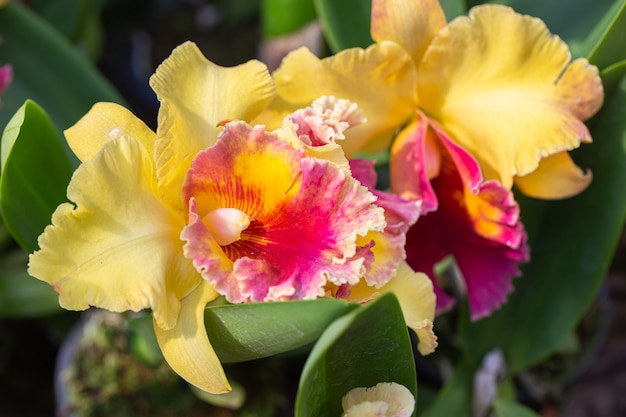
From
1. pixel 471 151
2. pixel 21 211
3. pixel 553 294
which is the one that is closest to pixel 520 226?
pixel 471 151

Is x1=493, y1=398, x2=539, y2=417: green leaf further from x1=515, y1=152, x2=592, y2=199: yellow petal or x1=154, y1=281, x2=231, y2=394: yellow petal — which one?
x1=154, y1=281, x2=231, y2=394: yellow petal

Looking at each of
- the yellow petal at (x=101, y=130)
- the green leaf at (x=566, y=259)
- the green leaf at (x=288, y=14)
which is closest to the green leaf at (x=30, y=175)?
the yellow petal at (x=101, y=130)

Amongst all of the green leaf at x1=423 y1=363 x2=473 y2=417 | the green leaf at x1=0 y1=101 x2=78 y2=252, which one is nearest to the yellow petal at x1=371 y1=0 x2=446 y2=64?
the green leaf at x1=0 y1=101 x2=78 y2=252

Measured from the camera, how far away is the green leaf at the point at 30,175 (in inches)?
23.8

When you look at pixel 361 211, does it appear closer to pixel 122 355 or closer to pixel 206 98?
pixel 206 98

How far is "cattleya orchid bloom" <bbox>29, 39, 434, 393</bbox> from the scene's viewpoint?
0.50 meters

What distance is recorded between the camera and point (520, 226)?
0.69 m

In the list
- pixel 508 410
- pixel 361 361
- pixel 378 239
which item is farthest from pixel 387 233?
pixel 508 410

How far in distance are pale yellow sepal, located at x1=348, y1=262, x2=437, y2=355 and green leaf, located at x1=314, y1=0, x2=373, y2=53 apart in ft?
1.12

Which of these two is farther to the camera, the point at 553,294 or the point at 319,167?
the point at 553,294

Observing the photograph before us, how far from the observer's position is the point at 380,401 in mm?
523

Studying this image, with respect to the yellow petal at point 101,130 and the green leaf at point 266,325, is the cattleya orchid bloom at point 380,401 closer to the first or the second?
the green leaf at point 266,325

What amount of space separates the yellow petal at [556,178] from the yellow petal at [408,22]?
17cm

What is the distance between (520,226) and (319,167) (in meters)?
0.26
